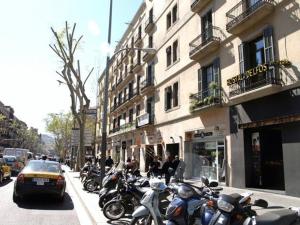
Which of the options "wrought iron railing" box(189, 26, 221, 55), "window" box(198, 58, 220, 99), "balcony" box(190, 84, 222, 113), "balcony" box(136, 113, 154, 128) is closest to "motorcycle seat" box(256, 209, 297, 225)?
"balcony" box(190, 84, 222, 113)

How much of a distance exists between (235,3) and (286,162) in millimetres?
8550

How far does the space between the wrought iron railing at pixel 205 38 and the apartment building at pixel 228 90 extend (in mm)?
58

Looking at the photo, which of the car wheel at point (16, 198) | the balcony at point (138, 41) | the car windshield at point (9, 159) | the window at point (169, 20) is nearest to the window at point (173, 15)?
the window at point (169, 20)

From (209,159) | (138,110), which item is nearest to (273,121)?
(209,159)

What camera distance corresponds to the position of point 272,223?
14.1 ft

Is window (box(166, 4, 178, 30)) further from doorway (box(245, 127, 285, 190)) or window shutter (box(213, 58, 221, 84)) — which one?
doorway (box(245, 127, 285, 190))

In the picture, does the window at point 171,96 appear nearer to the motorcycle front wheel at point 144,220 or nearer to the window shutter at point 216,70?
the window shutter at point 216,70

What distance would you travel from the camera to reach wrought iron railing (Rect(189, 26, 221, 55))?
19.5 m

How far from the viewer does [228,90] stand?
17984 millimetres

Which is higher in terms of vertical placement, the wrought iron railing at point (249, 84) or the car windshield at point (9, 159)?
the wrought iron railing at point (249, 84)

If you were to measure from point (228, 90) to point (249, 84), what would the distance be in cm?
230

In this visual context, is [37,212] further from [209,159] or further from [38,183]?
[209,159]

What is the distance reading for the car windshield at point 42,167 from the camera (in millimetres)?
12445

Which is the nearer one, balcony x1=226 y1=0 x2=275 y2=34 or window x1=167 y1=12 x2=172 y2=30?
balcony x1=226 y1=0 x2=275 y2=34
